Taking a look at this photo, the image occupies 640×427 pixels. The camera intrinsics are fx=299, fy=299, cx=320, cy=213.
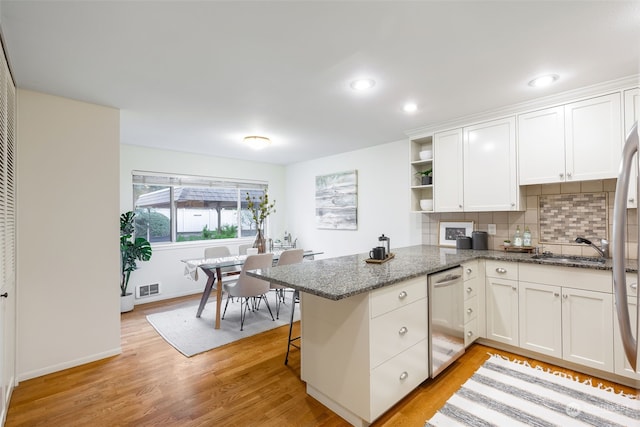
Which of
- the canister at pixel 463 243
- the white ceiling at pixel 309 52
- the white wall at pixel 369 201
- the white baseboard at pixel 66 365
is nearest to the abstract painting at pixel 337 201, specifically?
the white wall at pixel 369 201

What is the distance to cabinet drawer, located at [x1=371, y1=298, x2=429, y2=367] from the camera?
5.81ft

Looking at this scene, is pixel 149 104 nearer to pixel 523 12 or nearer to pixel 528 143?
pixel 523 12

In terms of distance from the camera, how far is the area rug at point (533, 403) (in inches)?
72.1

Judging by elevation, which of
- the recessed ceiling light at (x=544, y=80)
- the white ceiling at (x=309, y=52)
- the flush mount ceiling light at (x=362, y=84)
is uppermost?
the white ceiling at (x=309, y=52)

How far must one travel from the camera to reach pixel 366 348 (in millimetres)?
1729

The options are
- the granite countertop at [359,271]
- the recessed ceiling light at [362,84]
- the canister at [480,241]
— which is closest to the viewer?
the granite countertop at [359,271]

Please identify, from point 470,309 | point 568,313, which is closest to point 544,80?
point 568,313

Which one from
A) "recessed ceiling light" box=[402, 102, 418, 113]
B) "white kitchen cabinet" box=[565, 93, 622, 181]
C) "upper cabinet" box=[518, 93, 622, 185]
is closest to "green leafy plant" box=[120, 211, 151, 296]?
"recessed ceiling light" box=[402, 102, 418, 113]

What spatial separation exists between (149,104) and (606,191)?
4114 millimetres

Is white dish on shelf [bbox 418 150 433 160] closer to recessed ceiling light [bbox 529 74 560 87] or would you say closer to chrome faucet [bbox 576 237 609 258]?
recessed ceiling light [bbox 529 74 560 87]

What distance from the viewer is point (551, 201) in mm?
2869

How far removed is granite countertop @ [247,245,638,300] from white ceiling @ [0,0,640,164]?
1416 mm

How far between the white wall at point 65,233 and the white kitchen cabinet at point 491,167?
349cm

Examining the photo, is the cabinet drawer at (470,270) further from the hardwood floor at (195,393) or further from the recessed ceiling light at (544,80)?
the recessed ceiling light at (544,80)
